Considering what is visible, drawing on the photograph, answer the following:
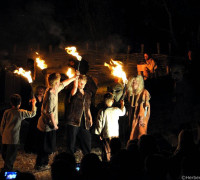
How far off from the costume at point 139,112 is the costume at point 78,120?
143 cm

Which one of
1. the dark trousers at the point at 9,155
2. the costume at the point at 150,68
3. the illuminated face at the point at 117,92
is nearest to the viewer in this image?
the dark trousers at the point at 9,155

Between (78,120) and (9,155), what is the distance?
172 centimetres

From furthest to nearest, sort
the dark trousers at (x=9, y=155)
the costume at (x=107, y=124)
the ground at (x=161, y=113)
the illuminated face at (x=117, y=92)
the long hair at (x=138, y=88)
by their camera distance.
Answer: the ground at (x=161, y=113)
the illuminated face at (x=117, y=92)
the long hair at (x=138, y=88)
the costume at (x=107, y=124)
the dark trousers at (x=9, y=155)

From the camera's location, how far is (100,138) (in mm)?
6348

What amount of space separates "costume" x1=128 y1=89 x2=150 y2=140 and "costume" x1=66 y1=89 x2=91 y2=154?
56.1 inches

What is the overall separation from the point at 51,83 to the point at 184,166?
152 inches

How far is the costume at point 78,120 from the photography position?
641cm

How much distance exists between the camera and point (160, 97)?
29.8ft

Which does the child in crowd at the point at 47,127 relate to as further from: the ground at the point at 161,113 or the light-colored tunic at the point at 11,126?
the ground at the point at 161,113

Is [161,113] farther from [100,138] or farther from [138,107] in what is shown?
[100,138]

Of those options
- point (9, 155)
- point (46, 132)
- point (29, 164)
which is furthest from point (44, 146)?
point (29, 164)

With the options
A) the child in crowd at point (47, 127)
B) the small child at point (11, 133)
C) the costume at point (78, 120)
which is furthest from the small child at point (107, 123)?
the small child at point (11, 133)

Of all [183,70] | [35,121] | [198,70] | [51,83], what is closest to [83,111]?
[51,83]

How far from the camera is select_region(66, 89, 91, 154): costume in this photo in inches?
252
